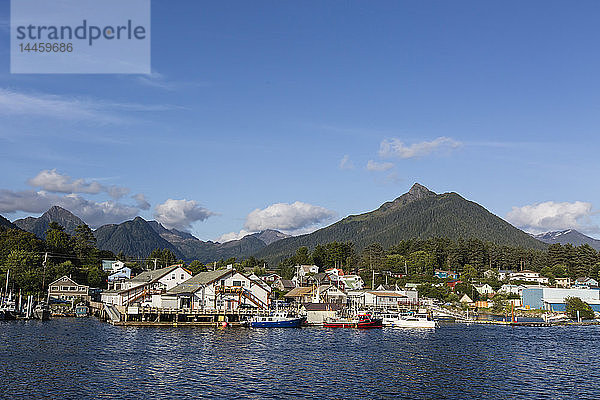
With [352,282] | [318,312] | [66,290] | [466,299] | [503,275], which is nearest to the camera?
[318,312]

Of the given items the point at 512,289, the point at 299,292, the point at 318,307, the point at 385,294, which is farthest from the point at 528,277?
the point at 318,307

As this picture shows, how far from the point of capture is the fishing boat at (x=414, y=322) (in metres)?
92.5

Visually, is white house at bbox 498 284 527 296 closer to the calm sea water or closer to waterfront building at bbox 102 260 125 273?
the calm sea water

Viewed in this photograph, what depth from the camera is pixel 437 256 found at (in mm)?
185625

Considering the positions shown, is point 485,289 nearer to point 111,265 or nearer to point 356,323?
point 356,323

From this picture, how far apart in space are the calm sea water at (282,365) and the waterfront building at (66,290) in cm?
3109

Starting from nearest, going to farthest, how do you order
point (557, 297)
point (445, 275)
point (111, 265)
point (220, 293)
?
point (220, 293) < point (557, 297) < point (111, 265) < point (445, 275)

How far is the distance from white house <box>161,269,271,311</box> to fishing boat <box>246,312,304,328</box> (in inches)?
334

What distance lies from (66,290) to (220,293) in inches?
1442

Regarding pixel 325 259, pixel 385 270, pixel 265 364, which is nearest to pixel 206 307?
pixel 265 364

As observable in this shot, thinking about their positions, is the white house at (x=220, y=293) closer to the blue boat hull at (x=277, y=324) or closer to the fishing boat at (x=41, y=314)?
the blue boat hull at (x=277, y=324)

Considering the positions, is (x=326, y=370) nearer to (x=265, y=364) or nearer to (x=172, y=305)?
(x=265, y=364)

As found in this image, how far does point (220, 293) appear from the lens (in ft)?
309

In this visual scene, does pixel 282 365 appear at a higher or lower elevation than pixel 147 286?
lower
